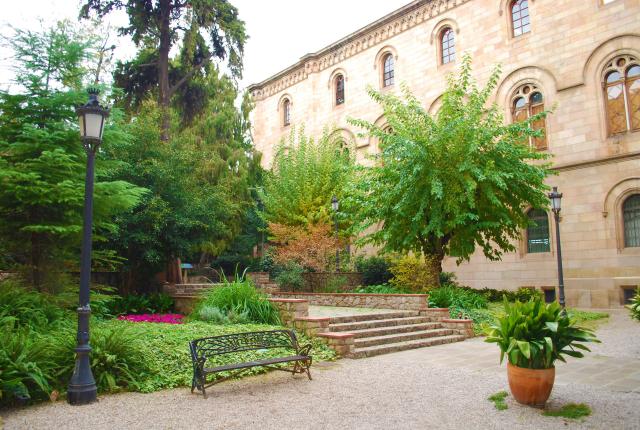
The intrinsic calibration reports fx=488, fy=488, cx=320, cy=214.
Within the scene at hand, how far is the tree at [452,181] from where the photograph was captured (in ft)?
46.9

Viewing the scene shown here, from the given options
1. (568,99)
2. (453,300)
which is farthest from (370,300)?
(568,99)

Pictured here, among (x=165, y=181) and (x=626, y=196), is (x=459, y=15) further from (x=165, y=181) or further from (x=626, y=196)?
(x=165, y=181)

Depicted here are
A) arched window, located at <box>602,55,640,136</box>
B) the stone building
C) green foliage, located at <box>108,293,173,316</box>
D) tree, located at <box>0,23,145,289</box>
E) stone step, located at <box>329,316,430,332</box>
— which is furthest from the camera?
arched window, located at <box>602,55,640,136</box>

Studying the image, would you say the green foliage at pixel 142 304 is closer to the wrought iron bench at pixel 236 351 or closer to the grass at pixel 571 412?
the wrought iron bench at pixel 236 351

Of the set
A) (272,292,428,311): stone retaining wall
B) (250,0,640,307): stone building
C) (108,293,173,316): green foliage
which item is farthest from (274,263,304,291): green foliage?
(250,0,640,307): stone building

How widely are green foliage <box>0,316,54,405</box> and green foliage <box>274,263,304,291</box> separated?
10.8 metres

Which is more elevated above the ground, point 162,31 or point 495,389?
point 162,31

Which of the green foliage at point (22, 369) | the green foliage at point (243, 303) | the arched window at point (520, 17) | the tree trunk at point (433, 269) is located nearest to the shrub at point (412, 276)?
the tree trunk at point (433, 269)

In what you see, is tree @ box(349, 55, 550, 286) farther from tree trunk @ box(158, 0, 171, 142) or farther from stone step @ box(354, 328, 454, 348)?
tree trunk @ box(158, 0, 171, 142)

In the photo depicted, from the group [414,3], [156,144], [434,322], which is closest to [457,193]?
[434,322]

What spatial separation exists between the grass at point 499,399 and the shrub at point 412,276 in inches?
359

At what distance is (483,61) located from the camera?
68.4ft

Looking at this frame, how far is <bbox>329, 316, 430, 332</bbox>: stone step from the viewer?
1059 cm

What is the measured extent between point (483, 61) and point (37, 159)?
703 inches
